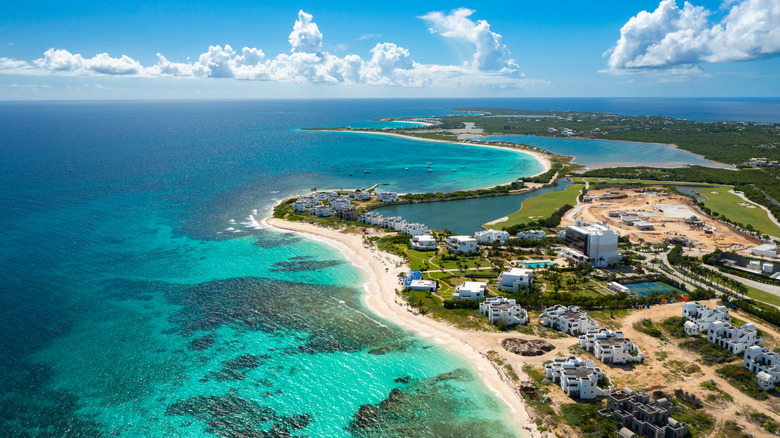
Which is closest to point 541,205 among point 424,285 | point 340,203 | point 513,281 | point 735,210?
point 735,210

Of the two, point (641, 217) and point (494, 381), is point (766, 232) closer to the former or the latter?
point (641, 217)

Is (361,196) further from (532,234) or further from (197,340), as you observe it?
(197,340)

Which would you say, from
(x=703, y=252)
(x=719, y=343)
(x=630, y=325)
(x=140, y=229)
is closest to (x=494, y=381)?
(x=630, y=325)

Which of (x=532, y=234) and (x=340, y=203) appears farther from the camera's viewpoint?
(x=340, y=203)

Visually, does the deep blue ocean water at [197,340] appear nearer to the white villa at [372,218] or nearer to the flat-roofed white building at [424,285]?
the flat-roofed white building at [424,285]

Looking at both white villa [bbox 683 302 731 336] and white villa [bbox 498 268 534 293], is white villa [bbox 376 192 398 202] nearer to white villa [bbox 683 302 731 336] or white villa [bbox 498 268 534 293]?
white villa [bbox 498 268 534 293]

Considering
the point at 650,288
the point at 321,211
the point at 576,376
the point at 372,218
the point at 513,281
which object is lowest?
the point at 576,376
